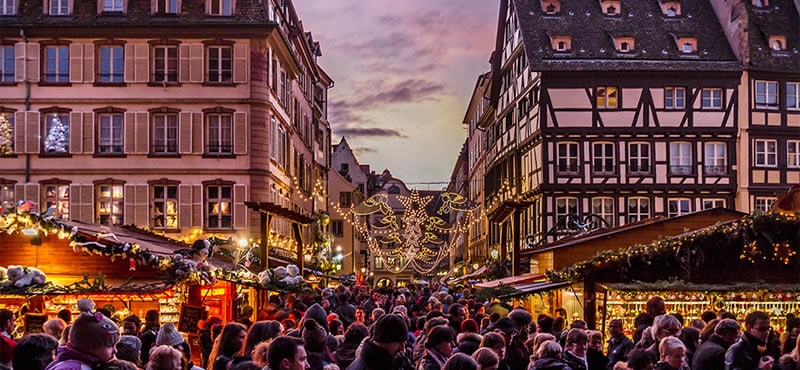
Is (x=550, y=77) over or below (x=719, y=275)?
over

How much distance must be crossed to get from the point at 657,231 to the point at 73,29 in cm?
2085

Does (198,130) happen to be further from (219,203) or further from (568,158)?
(568,158)

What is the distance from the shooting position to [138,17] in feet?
115

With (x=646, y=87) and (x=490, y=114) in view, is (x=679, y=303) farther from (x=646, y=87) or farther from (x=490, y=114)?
(x=490, y=114)

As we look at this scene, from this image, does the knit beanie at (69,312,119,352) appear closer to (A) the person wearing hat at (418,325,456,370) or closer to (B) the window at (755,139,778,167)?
(A) the person wearing hat at (418,325,456,370)

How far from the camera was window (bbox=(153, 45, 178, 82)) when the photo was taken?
116 feet

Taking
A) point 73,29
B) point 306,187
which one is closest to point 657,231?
point 73,29

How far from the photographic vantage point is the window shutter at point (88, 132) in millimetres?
35344

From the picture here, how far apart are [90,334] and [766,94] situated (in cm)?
3997

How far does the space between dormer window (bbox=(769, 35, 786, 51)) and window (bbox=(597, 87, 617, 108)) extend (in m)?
7.05

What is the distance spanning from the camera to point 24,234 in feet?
54.7

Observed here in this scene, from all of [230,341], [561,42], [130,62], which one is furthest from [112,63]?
[230,341]

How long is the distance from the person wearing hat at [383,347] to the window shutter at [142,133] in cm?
2930

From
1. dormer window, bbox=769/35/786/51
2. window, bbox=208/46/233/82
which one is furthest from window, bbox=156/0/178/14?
dormer window, bbox=769/35/786/51
